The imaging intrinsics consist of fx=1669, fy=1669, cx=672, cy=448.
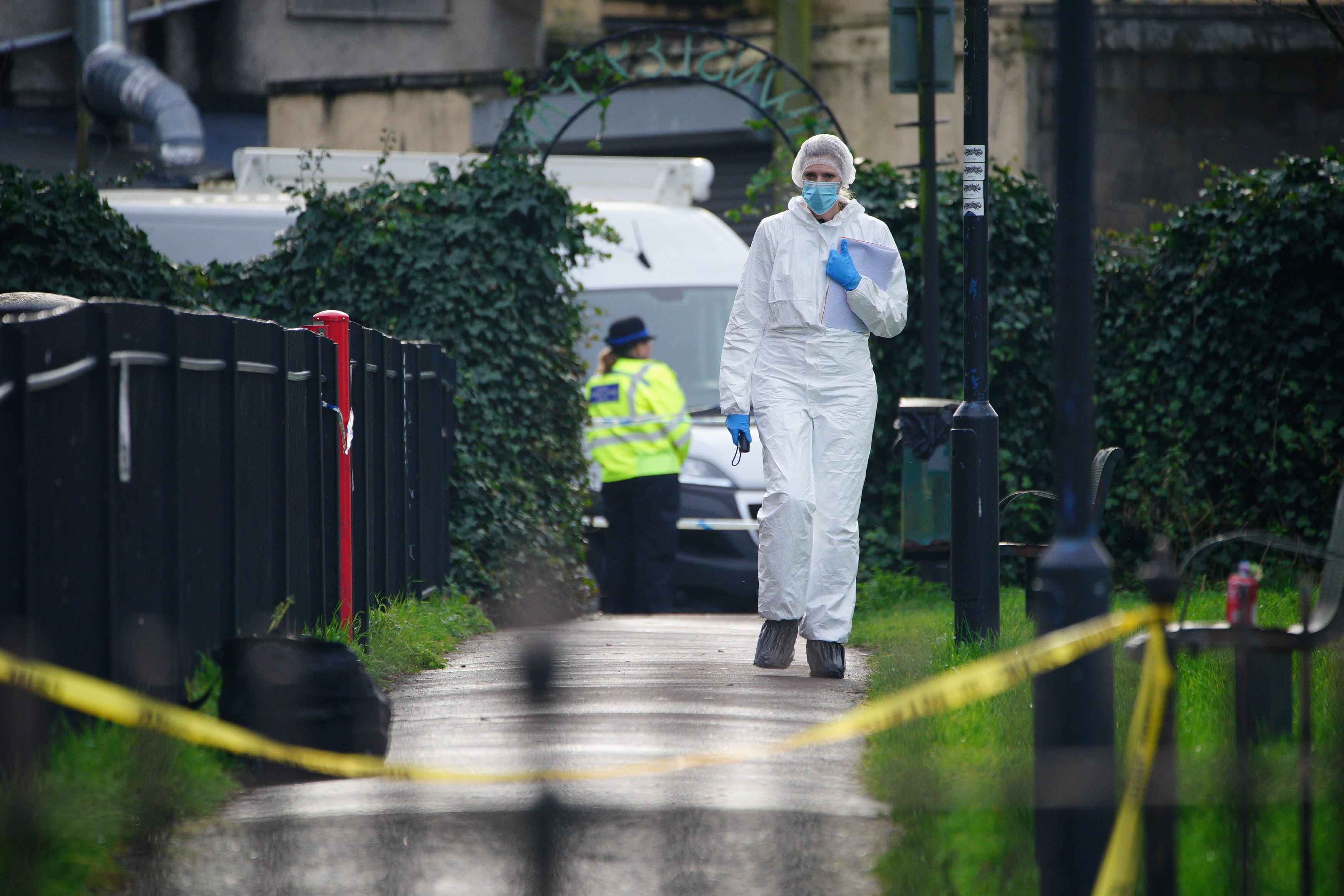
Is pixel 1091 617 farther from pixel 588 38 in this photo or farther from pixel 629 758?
pixel 588 38

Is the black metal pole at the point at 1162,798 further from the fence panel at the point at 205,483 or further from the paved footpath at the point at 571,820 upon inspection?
the fence panel at the point at 205,483

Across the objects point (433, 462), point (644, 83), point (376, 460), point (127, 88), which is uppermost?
point (127, 88)

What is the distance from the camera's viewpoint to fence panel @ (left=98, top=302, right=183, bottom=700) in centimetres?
453

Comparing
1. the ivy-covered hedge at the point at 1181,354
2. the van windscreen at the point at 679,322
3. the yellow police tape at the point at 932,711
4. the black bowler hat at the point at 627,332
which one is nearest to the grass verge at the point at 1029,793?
the yellow police tape at the point at 932,711

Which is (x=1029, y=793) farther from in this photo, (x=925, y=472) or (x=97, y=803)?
(x=925, y=472)

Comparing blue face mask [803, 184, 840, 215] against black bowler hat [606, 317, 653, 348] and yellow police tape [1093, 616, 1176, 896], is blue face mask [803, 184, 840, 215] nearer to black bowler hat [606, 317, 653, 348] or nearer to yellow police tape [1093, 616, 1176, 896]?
yellow police tape [1093, 616, 1176, 896]

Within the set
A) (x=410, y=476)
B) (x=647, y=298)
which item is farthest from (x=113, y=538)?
(x=647, y=298)

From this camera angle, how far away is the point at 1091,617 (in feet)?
11.1

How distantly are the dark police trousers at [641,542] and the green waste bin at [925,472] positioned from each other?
2.70 meters

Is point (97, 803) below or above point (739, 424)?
below

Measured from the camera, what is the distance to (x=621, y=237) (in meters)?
12.9

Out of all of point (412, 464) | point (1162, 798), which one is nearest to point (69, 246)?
point (412, 464)

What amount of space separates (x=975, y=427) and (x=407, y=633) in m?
2.62

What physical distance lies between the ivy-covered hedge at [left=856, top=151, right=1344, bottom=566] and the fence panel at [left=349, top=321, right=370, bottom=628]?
4011 millimetres
